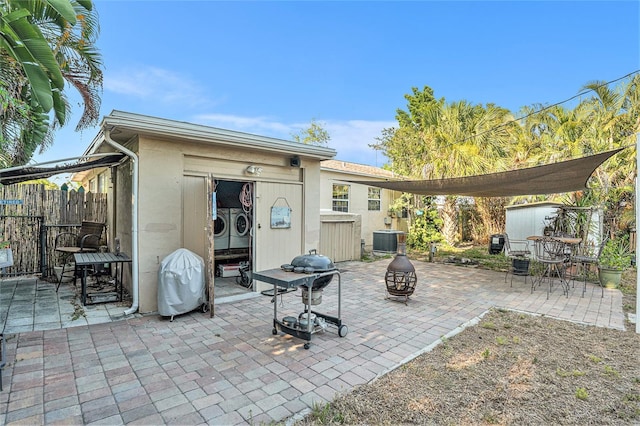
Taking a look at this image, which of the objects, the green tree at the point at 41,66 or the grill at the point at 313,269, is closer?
the green tree at the point at 41,66

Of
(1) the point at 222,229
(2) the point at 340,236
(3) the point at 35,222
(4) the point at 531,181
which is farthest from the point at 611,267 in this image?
(3) the point at 35,222

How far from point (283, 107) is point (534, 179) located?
17222mm

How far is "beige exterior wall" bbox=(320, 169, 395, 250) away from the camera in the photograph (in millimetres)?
11742

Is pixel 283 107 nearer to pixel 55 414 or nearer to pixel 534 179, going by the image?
pixel 534 179

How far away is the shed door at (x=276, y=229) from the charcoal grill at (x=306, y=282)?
225 centimetres

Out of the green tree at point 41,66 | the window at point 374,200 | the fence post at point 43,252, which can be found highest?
the green tree at point 41,66

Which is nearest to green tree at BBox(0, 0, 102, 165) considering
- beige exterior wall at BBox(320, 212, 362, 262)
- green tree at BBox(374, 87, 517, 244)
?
beige exterior wall at BBox(320, 212, 362, 262)

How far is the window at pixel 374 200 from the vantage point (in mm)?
13367

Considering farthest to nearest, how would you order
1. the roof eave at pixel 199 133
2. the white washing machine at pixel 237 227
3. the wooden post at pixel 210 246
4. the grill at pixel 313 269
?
the white washing machine at pixel 237 227 → the wooden post at pixel 210 246 → the roof eave at pixel 199 133 → the grill at pixel 313 269

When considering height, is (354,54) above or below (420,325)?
above

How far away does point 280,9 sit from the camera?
8227 mm

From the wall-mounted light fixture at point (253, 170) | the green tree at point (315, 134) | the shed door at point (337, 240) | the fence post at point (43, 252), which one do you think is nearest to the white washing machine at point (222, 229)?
the wall-mounted light fixture at point (253, 170)

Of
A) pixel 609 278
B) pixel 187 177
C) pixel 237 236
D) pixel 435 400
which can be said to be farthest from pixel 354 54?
pixel 435 400

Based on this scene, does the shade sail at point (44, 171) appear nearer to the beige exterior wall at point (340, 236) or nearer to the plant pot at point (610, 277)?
the beige exterior wall at point (340, 236)
